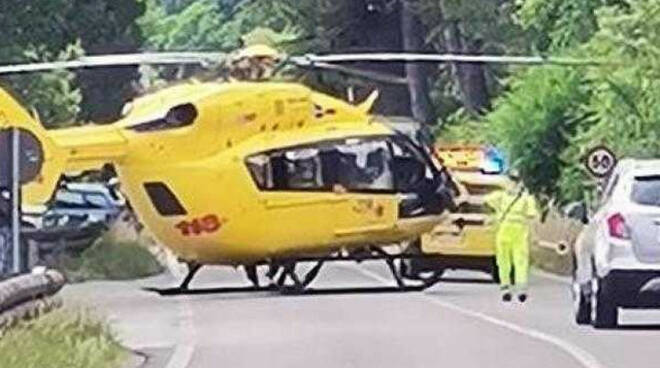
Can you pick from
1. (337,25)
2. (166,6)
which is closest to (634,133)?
(337,25)

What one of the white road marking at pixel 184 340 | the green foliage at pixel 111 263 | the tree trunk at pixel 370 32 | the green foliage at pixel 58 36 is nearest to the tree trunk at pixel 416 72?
the tree trunk at pixel 370 32

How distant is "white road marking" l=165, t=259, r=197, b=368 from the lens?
25.0 metres

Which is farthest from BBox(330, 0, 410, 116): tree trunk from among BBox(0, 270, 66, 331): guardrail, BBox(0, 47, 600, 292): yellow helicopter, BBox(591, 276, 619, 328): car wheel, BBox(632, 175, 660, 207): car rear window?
BBox(632, 175, 660, 207): car rear window

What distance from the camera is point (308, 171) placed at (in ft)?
118

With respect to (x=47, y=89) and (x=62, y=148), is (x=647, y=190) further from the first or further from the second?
(x=47, y=89)

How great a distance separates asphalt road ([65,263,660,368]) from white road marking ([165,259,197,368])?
0.04 ft

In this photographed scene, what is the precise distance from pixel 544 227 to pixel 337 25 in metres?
21.5

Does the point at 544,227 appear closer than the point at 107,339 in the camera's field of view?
No

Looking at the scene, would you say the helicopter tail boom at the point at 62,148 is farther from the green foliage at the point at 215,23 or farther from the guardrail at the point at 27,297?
the green foliage at the point at 215,23

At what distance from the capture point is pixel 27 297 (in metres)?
26.0

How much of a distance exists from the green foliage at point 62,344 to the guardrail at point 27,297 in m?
0.19

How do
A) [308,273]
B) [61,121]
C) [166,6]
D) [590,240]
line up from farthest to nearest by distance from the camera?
[166,6], [61,121], [308,273], [590,240]

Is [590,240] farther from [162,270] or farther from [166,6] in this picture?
[166,6]

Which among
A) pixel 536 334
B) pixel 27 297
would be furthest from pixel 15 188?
pixel 536 334
